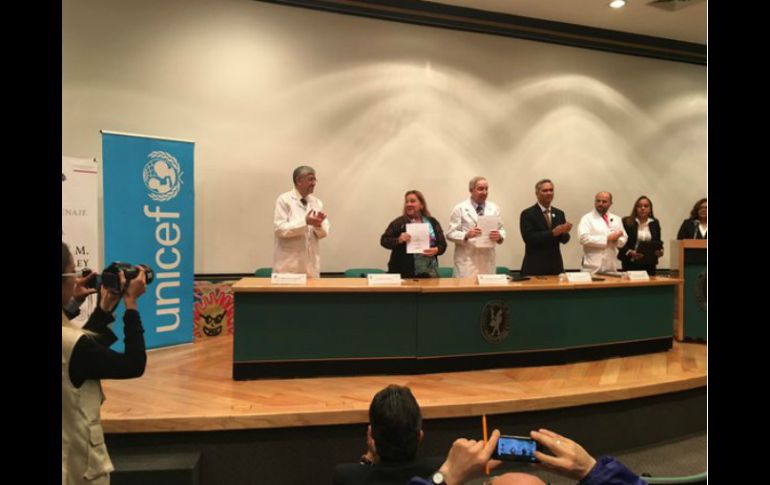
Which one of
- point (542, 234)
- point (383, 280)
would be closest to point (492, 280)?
point (383, 280)

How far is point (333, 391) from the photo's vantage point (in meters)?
3.15

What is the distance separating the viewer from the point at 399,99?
226 inches

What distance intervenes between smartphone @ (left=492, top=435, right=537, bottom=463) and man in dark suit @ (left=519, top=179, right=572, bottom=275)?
3.49 metres

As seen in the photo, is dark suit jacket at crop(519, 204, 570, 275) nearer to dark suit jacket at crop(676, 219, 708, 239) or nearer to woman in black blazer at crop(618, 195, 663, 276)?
woman in black blazer at crop(618, 195, 663, 276)

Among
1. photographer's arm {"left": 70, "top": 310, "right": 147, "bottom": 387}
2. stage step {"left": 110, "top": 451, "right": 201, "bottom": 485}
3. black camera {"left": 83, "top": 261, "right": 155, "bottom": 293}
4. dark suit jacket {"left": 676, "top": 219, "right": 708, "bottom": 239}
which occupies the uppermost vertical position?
dark suit jacket {"left": 676, "top": 219, "right": 708, "bottom": 239}

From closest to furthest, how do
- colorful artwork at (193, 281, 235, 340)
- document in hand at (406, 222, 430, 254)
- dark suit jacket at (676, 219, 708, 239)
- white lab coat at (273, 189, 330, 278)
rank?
document in hand at (406, 222, 430, 254)
white lab coat at (273, 189, 330, 278)
colorful artwork at (193, 281, 235, 340)
dark suit jacket at (676, 219, 708, 239)

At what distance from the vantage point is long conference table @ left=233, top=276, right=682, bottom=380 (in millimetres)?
3400

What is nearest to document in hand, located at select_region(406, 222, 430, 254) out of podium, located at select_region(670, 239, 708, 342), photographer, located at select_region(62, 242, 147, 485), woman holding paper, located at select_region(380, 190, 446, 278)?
woman holding paper, located at select_region(380, 190, 446, 278)

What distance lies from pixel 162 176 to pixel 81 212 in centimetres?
67

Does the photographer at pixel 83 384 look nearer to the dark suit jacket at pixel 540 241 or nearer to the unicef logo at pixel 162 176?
the unicef logo at pixel 162 176

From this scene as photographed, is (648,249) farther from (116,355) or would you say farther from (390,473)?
(116,355)

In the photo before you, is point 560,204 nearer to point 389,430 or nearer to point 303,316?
point 303,316
